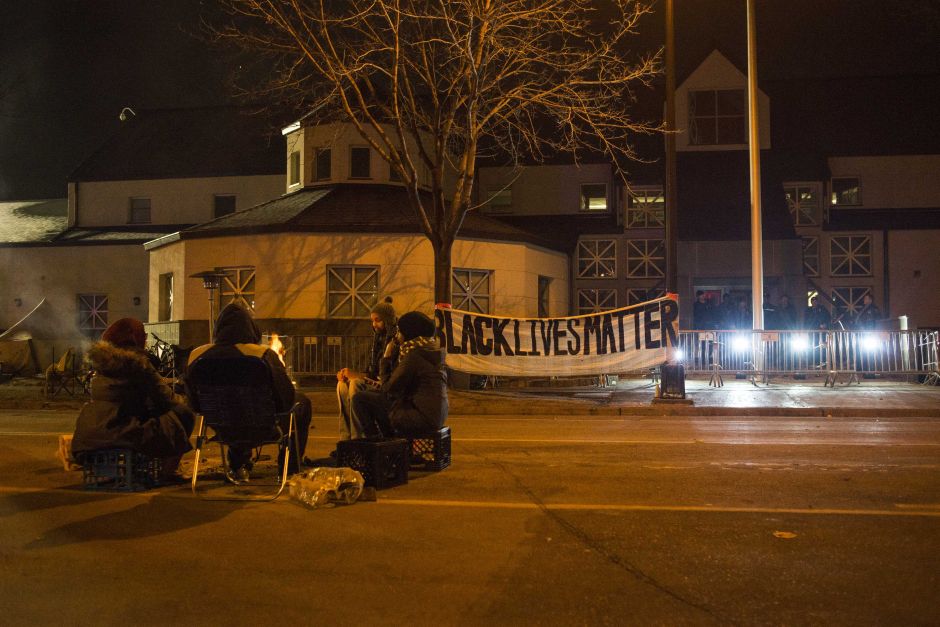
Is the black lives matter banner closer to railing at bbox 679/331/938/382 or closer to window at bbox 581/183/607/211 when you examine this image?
railing at bbox 679/331/938/382

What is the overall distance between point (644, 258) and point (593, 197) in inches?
124

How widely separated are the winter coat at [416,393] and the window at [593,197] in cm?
2547

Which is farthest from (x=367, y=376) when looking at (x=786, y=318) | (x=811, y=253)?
(x=811, y=253)

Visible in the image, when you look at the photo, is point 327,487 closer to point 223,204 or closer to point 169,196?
point 223,204

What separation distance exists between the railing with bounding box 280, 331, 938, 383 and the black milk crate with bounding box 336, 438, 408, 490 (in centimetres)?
1353

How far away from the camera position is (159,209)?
113ft

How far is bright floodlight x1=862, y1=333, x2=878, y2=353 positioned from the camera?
19500mm

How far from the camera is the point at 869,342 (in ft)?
64.0

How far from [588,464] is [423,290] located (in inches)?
597

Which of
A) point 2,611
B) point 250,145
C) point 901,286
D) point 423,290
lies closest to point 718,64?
point 901,286

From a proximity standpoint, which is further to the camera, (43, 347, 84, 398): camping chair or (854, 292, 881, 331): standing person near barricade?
(854, 292, 881, 331): standing person near barricade

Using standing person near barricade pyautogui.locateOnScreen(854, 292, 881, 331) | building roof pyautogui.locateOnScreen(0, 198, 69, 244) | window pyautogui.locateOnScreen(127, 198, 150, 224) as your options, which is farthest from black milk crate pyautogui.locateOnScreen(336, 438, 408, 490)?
building roof pyautogui.locateOnScreen(0, 198, 69, 244)

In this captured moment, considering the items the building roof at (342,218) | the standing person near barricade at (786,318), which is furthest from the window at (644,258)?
the standing person near barricade at (786,318)

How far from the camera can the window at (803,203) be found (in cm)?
3231
